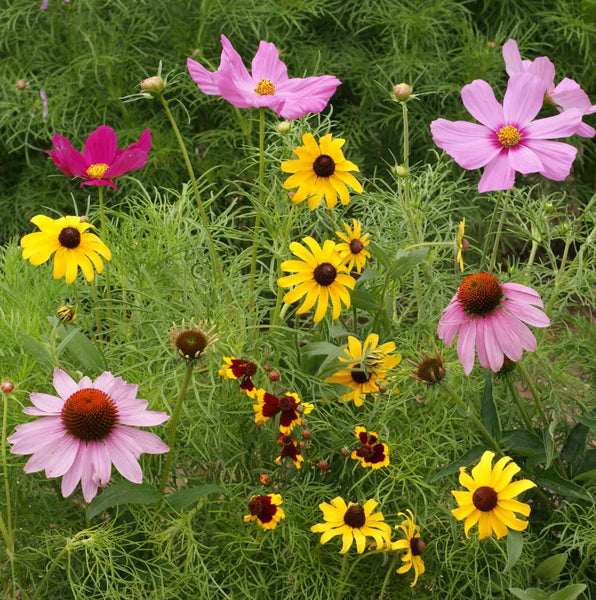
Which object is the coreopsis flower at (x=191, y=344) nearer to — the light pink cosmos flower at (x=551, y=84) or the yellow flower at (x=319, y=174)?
the yellow flower at (x=319, y=174)

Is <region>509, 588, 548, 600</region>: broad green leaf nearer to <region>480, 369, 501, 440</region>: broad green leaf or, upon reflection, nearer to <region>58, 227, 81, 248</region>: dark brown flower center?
<region>480, 369, 501, 440</region>: broad green leaf

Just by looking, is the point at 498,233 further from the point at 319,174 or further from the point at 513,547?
the point at 513,547

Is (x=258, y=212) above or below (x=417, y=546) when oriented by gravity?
above

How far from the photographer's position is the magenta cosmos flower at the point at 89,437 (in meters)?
0.85

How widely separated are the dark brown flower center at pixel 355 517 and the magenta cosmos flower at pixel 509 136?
317 millimetres

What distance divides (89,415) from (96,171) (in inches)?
14.0

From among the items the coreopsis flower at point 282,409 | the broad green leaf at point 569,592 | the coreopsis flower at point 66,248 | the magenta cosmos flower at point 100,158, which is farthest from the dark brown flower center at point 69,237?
the broad green leaf at point 569,592

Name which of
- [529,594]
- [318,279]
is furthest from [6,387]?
[529,594]

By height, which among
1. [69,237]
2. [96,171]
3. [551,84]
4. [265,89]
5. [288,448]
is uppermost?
[551,84]

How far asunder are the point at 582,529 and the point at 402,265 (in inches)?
12.8

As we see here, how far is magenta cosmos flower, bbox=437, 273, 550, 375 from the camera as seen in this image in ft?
2.89

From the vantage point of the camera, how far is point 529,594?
0.94 m

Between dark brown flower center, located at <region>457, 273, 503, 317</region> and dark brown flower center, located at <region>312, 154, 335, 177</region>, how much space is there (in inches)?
7.8

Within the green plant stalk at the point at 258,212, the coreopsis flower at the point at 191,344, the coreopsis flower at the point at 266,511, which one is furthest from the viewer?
the green plant stalk at the point at 258,212
